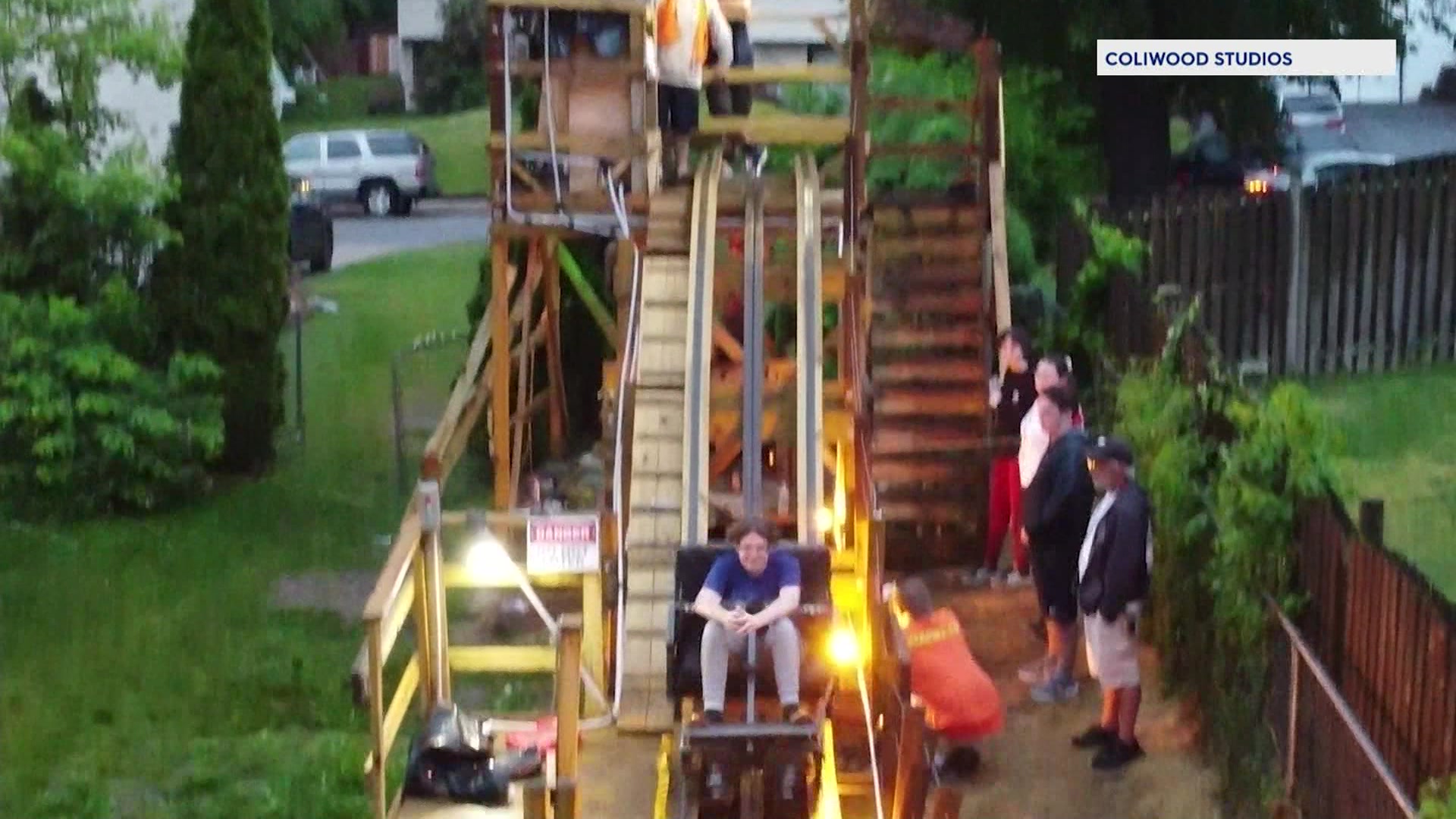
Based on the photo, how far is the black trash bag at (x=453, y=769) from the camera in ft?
24.4

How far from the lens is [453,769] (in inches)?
294

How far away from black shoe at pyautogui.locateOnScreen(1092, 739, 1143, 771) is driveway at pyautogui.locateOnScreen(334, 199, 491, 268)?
17110 millimetres

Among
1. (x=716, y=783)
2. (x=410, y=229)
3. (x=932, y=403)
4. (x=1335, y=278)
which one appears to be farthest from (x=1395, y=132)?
(x=716, y=783)

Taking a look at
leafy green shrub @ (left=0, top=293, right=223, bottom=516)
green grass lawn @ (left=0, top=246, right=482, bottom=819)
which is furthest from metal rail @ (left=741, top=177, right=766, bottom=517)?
leafy green shrub @ (left=0, top=293, right=223, bottom=516)

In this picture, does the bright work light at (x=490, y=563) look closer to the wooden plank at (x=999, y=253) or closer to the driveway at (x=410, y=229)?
the wooden plank at (x=999, y=253)

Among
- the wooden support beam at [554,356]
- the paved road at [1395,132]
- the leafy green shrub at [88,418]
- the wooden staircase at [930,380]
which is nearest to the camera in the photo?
the wooden staircase at [930,380]

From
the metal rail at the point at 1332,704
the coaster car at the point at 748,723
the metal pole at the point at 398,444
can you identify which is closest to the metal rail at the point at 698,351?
the coaster car at the point at 748,723

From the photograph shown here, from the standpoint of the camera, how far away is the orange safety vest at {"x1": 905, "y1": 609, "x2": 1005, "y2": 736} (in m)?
7.66

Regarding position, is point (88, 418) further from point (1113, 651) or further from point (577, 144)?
point (1113, 651)

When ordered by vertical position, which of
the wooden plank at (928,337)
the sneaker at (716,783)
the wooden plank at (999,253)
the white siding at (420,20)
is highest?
the white siding at (420,20)

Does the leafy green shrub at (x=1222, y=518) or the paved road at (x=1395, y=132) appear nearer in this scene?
the leafy green shrub at (x=1222, y=518)

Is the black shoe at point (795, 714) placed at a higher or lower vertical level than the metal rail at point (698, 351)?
lower

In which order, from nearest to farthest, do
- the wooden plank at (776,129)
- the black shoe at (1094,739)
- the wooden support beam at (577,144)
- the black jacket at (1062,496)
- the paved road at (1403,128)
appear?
the black shoe at (1094,739) < the black jacket at (1062,496) < the wooden support beam at (577,144) < the wooden plank at (776,129) < the paved road at (1403,128)

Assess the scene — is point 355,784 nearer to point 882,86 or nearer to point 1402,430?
point 1402,430
